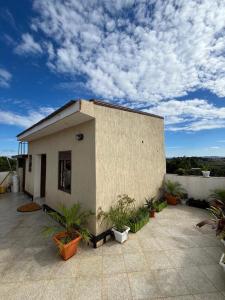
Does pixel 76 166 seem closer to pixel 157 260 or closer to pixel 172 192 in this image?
pixel 157 260

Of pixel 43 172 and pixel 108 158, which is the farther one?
pixel 43 172

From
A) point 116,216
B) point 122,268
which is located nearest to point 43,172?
point 116,216

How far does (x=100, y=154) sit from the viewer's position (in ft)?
14.7

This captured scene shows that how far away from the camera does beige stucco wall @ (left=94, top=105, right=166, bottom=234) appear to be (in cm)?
451

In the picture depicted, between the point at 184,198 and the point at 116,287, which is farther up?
the point at 184,198

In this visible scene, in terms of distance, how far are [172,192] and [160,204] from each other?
117 cm

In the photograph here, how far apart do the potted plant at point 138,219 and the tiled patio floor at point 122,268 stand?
0.56 ft

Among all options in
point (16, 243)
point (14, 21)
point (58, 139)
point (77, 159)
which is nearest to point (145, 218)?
point (77, 159)

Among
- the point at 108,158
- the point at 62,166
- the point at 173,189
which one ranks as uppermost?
the point at 108,158

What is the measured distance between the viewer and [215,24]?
428cm

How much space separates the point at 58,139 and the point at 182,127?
10615 millimetres

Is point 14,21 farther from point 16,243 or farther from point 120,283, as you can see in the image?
point 120,283

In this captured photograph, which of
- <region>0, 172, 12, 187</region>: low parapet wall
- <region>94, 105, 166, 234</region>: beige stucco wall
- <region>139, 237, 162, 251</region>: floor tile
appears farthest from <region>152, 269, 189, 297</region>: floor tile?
<region>0, 172, 12, 187</region>: low parapet wall

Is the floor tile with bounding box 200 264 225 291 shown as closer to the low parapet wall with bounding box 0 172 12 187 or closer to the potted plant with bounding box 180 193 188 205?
the potted plant with bounding box 180 193 188 205
